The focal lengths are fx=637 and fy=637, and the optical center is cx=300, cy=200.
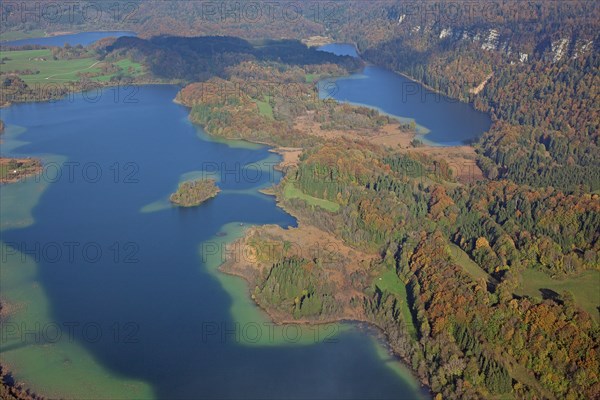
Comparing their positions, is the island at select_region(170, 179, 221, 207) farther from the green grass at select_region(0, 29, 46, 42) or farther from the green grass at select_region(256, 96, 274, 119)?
the green grass at select_region(0, 29, 46, 42)

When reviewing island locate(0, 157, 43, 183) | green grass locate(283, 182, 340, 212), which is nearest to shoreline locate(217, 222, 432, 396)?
green grass locate(283, 182, 340, 212)

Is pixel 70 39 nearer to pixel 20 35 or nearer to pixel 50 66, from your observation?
pixel 20 35

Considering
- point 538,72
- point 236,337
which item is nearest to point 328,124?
point 538,72

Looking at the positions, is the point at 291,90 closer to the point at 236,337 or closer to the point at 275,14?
the point at 236,337

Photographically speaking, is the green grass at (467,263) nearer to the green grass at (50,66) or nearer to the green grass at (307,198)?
the green grass at (307,198)

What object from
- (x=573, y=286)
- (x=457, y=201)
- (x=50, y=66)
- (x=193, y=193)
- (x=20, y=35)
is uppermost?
(x=457, y=201)

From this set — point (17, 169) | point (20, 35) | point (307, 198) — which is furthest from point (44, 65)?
point (307, 198)
